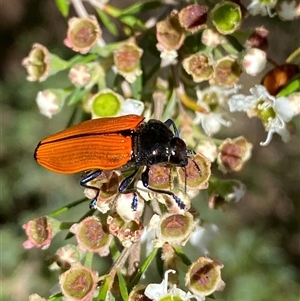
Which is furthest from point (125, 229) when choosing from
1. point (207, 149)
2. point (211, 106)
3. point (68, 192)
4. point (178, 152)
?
point (68, 192)

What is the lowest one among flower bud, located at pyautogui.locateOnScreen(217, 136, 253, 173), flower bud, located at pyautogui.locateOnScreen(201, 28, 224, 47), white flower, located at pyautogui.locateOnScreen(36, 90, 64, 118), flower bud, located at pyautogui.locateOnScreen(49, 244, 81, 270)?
flower bud, located at pyautogui.locateOnScreen(49, 244, 81, 270)

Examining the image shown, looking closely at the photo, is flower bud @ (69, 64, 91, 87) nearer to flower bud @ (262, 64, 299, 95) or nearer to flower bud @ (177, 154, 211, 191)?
flower bud @ (177, 154, 211, 191)

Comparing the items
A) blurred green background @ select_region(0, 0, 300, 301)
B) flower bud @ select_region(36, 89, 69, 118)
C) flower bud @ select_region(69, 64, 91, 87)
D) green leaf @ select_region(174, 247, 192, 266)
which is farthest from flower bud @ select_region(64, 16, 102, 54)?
blurred green background @ select_region(0, 0, 300, 301)

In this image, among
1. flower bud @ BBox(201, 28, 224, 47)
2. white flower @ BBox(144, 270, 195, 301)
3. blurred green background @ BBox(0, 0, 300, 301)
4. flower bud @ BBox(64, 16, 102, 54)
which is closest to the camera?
white flower @ BBox(144, 270, 195, 301)

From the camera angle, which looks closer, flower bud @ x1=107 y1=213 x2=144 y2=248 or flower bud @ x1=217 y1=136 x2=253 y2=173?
flower bud @ x1=107 y1=213 x2=144 y2=248

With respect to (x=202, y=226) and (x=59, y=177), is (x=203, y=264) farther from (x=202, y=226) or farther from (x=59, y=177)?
(x=59, y=177)
